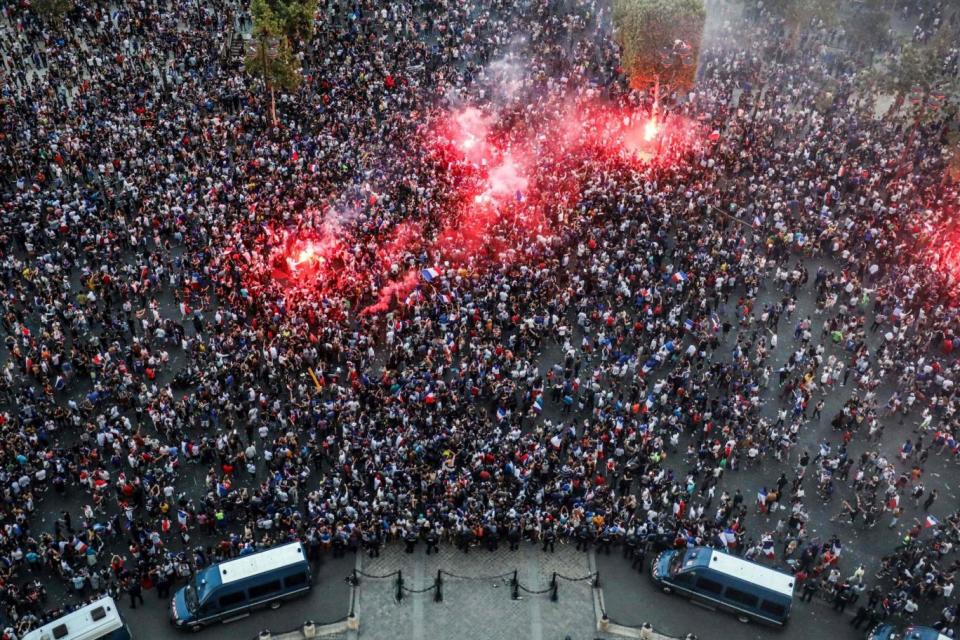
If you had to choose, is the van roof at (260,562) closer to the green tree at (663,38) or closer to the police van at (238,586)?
the police van at (238,586)

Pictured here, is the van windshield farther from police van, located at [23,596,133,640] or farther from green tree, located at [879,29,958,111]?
green tree, located at [879,29,958,111]

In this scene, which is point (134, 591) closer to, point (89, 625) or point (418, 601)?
point (89, 625)

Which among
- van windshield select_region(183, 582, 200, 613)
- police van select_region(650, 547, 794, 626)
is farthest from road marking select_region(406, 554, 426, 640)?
police van select_region(650, 547, 794, 626)

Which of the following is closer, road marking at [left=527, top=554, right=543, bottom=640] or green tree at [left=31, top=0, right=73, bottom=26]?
road marking at [left=527, top=554, right=543, bottom=640]

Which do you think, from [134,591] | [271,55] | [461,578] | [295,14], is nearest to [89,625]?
[134,591]

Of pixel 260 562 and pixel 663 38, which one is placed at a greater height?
pixel 663 38

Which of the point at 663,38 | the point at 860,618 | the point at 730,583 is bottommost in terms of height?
the point at 860,618
